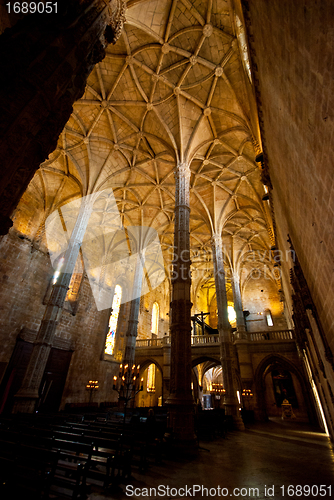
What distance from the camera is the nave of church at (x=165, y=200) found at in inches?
128

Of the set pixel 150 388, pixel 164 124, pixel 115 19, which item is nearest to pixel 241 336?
pixel 150 388

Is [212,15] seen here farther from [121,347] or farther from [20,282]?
[121,347]

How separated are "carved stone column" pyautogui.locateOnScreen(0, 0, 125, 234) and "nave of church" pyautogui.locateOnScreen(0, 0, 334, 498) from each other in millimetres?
22

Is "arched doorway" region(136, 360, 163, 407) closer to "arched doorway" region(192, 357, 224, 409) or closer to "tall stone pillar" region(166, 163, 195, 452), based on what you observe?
"arched doorway" region(192, 357, 224, 409)

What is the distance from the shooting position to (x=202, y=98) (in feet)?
43.7

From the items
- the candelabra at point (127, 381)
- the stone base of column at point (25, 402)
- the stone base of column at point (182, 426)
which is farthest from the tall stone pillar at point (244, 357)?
the stone base of column at point (25, 402)

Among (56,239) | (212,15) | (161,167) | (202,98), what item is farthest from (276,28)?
(56,239)

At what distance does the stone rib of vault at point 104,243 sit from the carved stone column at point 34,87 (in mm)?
13433

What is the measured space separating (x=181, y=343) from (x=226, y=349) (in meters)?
7.40

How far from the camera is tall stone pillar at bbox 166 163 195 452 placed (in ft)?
23.9

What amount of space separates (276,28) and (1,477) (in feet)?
25.7

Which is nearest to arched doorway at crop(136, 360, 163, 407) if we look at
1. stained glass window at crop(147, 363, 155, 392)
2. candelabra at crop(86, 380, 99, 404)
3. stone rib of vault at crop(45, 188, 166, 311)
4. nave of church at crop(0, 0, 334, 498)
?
stained glass window at crop(147, 363, 155, 392)

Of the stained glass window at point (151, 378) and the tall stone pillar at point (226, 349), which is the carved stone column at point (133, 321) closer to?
the tall stone pillar at point (226, 349)

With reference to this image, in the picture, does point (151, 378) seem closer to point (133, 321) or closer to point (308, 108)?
point (133, 321)
